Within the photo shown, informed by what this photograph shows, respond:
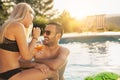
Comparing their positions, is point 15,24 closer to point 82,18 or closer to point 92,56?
point 92,56

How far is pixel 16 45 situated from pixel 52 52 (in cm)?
51

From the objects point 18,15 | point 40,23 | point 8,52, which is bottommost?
point 40,23

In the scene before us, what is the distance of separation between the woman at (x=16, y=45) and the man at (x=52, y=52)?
0.36 feet

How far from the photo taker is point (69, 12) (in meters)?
21.0

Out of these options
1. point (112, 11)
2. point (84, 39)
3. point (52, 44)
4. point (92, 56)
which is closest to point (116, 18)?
point (112, 11)

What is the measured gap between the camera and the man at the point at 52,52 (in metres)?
2.91

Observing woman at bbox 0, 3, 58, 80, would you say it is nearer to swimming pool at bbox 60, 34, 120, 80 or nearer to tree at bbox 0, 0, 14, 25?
swimming pool at bbox 60, 34, 120, 80

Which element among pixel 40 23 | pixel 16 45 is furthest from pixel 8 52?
pixel 40 23

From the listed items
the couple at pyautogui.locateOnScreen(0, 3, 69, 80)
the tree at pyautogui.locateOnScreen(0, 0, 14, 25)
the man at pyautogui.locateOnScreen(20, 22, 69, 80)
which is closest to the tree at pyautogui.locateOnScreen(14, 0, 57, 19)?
the tree at pyautogui.locateOnScreen(0, 0, 14, 25)

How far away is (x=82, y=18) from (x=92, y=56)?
366 inches

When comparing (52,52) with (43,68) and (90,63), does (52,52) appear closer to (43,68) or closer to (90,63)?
(43,68)

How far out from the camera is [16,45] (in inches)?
109

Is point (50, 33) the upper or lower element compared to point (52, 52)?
upper

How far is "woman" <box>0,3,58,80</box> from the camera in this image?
2.71 meters
